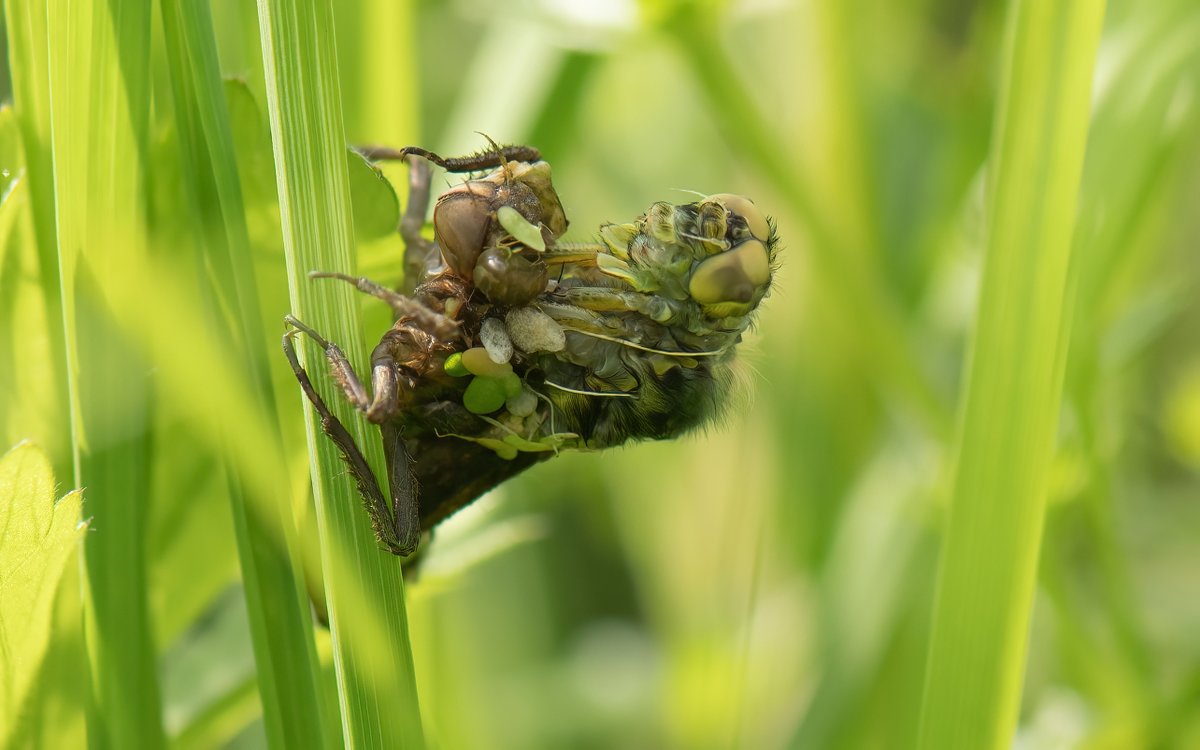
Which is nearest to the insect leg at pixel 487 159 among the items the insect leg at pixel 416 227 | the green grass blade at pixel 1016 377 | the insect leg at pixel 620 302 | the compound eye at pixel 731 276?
the insect leg at pixel 416 227

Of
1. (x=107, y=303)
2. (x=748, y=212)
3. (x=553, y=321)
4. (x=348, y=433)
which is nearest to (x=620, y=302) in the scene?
(x=553, y=321)

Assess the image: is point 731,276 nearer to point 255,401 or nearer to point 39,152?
point 255,401

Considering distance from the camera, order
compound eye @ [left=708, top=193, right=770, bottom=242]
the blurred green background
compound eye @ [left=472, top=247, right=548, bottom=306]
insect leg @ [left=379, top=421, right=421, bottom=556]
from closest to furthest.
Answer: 1. the blurred green background
2. insect leg @ [left=379, top=421, right=421, bottom=556]
3. compound eye @ [left=472, top=247, right=548, bottom=306]
4. compound eye @ [left=708, top=193, right=770, bottom=242]

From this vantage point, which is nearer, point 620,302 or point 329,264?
point 329,264

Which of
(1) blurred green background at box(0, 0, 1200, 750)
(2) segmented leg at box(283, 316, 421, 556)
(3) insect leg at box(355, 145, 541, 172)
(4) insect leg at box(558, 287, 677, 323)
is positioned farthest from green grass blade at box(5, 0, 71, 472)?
(4) insect leg at box(558, 287, 677, 323)

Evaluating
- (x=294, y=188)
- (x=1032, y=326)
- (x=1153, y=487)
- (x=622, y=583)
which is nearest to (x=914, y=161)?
(x=1153, y=487)

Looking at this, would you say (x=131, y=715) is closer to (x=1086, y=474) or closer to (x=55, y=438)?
(x=55, y=438)

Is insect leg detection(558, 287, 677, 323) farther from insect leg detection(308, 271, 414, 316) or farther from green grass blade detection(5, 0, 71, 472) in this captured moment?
green grass blade detection(5, 0, 71, 472)
